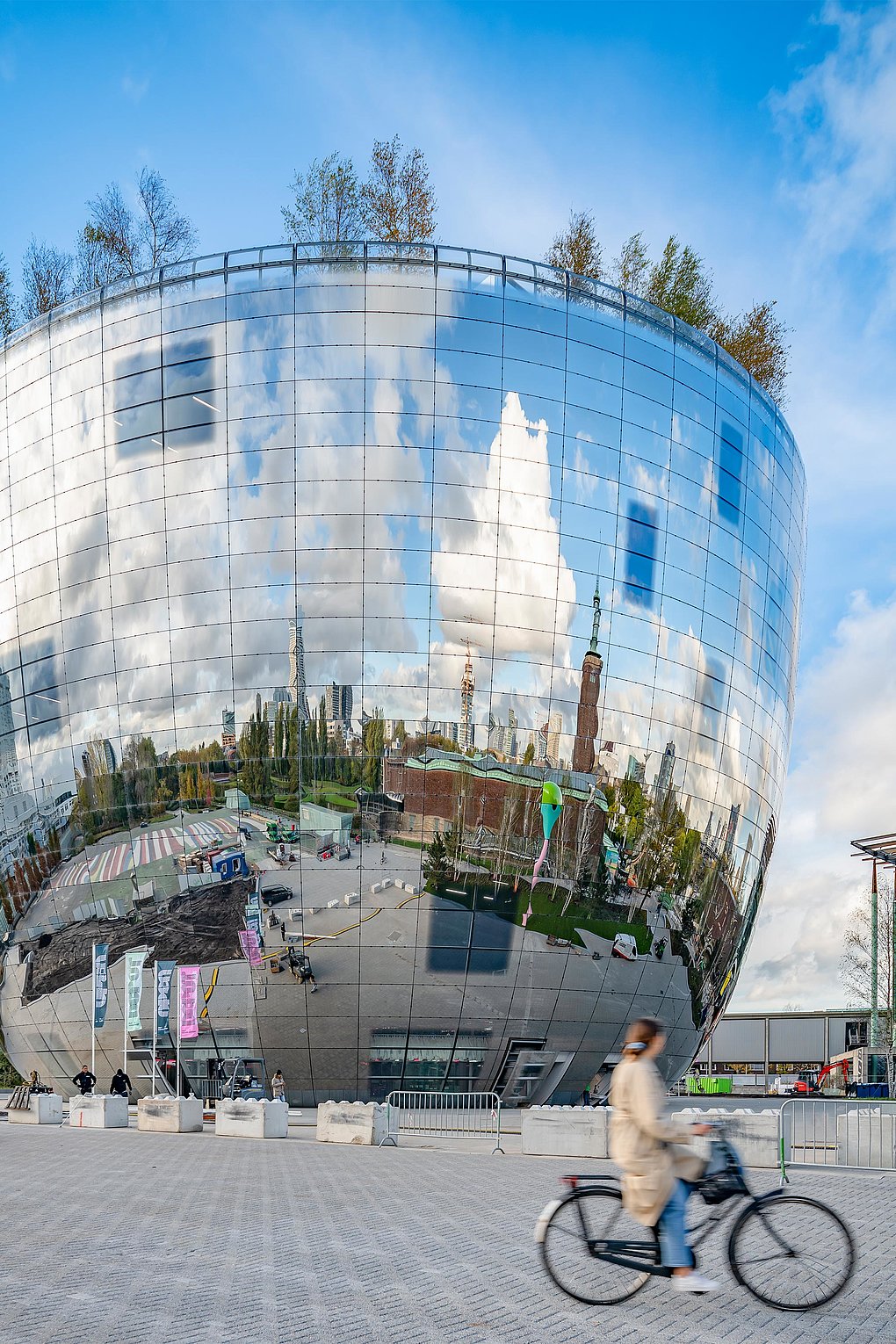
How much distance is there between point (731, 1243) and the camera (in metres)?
7.32

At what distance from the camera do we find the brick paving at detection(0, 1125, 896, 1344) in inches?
261

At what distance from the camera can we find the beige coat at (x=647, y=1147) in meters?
7.01

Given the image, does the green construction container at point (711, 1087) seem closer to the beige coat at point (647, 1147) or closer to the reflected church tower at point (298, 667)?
the reflected church tower at point (298, 667)

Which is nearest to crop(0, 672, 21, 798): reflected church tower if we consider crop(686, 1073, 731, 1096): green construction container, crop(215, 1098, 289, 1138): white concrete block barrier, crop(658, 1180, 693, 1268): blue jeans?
crop(215, 1098, 289, 1138): white concrete block barrier

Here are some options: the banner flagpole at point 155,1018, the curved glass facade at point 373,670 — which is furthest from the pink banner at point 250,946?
the banner flagpole at point 155,1018

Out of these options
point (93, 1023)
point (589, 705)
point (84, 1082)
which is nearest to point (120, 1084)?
point (84, 1082)

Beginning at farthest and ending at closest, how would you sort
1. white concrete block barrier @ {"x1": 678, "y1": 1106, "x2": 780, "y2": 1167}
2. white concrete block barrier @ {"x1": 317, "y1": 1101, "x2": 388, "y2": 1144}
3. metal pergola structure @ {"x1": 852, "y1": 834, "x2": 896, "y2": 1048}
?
metal pergola structure @ {"x1": 852, "y1": 834, "x2": 896, "y2": 1048} → white concrete block barrier @ {"x1": 317, "y1": 1101, "x2": 388, "y2": 1144} → white concrete block barrier @ {"x1": 678, "y1": 1106, "x2": 780, "y2": 1167}

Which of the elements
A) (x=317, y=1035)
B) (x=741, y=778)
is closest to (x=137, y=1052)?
(x=317, y=1035)

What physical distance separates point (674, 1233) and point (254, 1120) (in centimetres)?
1690

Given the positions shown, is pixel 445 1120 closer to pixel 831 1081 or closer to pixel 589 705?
pixel 589 705

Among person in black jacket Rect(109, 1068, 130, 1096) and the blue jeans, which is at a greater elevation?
the blue jeans

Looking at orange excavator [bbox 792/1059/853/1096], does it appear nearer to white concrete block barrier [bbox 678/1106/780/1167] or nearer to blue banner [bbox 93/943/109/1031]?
blue banner [bbox 93/943/109/1031]

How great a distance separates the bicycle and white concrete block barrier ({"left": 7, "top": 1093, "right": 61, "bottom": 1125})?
936 inches

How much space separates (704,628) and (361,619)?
1025cm
